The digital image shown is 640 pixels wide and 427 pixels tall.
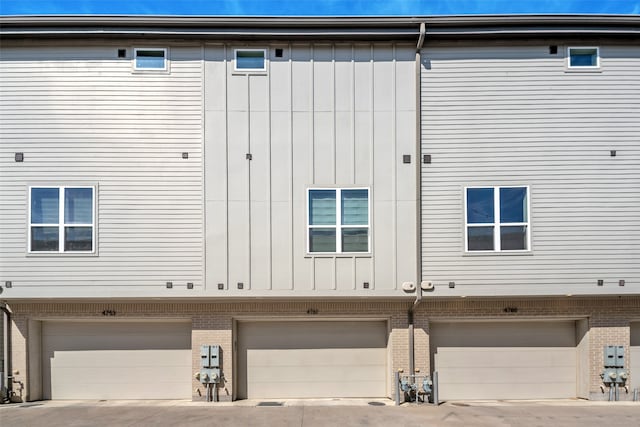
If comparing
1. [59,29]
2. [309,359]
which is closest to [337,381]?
[309,359]

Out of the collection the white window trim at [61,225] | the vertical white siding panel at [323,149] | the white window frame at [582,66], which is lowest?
the white window trim at [61,225]

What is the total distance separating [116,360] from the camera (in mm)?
8906

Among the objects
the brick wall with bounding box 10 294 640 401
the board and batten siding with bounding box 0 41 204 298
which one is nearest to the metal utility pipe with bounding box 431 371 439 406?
the brick wall with bounding box 10 294 640 401

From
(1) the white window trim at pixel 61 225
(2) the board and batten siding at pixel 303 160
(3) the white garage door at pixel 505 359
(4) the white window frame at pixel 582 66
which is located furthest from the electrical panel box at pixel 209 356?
(4) the white window frame at pixel 582 66

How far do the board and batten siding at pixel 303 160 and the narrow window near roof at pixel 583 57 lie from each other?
381cm

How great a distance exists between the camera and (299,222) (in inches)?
330

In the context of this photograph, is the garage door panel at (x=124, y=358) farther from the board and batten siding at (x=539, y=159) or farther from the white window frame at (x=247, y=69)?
the white window frame at (x=247, y=69)

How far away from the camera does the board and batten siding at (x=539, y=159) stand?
8.27 meters

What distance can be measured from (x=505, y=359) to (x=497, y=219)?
352cm

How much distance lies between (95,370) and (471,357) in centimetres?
919

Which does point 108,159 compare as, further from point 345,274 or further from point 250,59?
point 345,274

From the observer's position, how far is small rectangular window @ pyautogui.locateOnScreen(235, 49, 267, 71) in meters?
8.66

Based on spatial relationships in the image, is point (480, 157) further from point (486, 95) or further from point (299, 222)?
point (299, 222)

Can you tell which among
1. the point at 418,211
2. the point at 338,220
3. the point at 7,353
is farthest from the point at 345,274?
the point at 7,353
